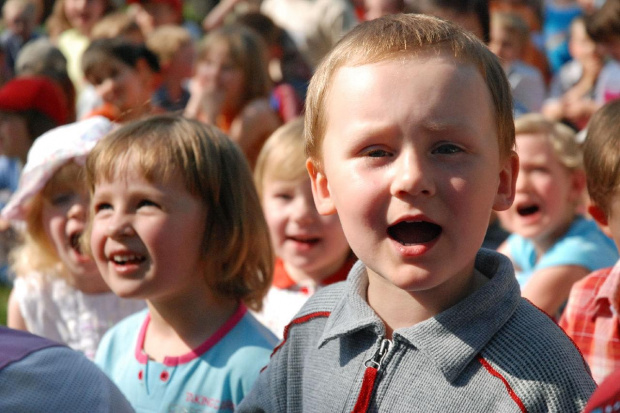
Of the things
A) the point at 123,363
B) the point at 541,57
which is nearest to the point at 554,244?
the point at 123,363

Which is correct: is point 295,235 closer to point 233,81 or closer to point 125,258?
point 125,258

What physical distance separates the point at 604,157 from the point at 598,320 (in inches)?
19.7

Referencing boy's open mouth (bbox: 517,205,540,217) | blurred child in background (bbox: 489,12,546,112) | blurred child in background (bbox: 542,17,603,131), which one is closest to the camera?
boy's open mouth (bbox: 517,205,540,217)

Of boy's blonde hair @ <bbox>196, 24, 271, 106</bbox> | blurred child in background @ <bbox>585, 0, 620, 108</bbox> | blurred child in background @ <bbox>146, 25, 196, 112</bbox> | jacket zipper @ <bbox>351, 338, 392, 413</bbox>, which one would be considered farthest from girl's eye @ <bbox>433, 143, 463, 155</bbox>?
blurred child in background @ <bbox>146, 25, 196, 112</bbox>

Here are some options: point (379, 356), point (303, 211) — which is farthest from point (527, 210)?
point (379, 356)

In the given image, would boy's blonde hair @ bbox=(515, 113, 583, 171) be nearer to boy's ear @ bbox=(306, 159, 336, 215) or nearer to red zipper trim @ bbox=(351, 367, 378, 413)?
boy's ear @ bbox=(306, 159, 336, 215)

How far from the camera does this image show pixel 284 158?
3441 mm

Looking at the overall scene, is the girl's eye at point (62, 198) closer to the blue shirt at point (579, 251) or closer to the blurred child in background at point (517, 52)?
the blue shirt at point (579, 251)

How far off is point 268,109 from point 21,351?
441 centimetres

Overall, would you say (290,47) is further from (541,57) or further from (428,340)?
(428,340)

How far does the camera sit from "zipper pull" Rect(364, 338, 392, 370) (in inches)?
70.0

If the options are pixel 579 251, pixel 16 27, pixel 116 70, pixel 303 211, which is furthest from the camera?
pixel 16 27

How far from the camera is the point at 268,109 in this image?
Result: 5.80 meters

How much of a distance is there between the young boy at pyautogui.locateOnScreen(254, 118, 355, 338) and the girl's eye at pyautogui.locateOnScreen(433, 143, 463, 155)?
1.64 meters
